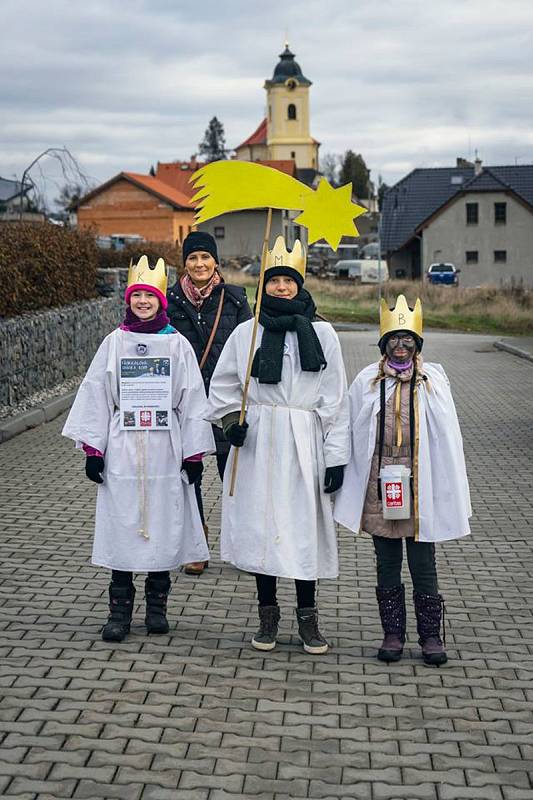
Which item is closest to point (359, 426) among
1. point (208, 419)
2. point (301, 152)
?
point (208, 419)

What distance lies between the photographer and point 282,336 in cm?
592

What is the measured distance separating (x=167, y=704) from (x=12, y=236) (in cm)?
1165

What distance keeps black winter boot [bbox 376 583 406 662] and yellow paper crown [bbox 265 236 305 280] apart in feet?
5.13

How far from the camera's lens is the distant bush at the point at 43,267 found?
14.8 m

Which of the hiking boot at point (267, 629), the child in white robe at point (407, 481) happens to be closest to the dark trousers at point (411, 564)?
the child in white robe at point (407, 481)

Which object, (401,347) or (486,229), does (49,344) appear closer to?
(401,347)

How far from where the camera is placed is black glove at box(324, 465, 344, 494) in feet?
19.0

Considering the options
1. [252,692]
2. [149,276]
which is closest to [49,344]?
[149,276]

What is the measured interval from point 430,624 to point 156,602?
55.9 inches

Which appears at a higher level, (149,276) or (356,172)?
(356,172)

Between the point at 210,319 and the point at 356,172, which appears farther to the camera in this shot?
the point at 356,172

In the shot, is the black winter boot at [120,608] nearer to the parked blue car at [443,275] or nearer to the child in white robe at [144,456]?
the child in white robe at [144,456]

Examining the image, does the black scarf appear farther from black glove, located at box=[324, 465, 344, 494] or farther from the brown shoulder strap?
the brown shoulder strap

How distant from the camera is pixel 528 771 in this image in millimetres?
4527
